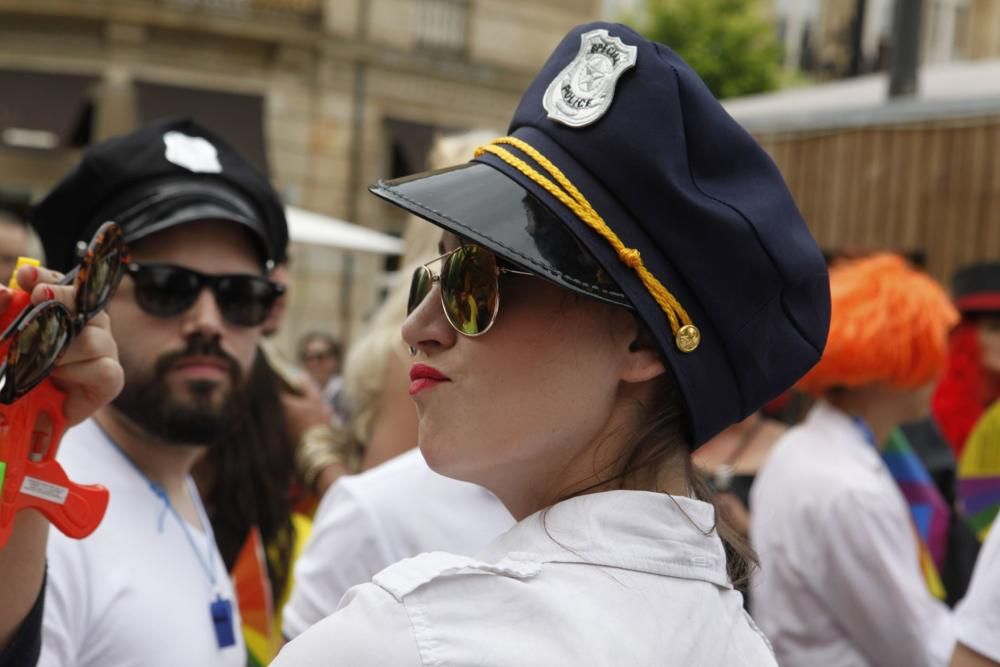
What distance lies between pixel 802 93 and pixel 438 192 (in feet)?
21.7

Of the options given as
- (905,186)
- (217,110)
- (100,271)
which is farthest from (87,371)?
(217,110)

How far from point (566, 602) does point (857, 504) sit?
250cm

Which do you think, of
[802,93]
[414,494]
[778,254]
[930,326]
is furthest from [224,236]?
[802,93]

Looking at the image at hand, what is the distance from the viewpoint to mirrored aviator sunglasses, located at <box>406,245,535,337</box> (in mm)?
1418

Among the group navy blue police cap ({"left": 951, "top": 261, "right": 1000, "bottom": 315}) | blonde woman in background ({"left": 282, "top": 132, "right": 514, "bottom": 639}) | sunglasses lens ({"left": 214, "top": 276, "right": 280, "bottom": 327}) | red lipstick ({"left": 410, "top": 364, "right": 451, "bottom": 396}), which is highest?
red lipstick ({"left": 410, "top": 364, "right": 451, "bottom": 396})

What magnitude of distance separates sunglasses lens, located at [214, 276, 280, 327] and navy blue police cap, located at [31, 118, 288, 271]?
0.12m

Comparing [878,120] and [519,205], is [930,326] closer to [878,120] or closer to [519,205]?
[878,120]

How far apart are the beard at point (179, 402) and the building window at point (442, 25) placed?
57.1ft

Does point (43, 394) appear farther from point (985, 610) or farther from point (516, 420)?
point (985, 610)

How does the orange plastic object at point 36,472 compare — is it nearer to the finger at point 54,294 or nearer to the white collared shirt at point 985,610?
the finger at point 54,294

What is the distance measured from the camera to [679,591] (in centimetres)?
136

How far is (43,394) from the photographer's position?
1.66 meters

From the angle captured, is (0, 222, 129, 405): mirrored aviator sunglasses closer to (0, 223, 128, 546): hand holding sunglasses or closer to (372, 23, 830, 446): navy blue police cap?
(0, 223, 128, 546): hand holding sunglasses

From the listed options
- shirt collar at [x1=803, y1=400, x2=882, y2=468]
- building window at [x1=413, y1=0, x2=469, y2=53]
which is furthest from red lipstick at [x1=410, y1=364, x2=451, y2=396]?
building window at [x1=413, y1=0, x2=469, y2=53]
